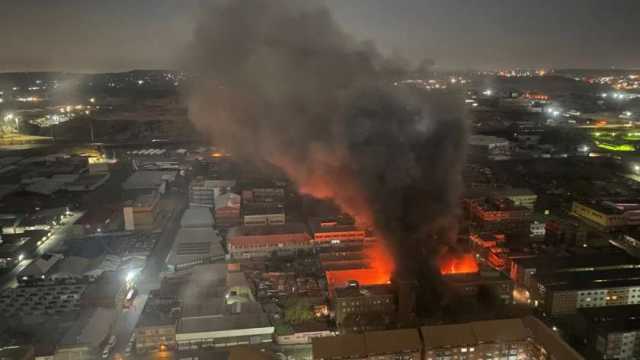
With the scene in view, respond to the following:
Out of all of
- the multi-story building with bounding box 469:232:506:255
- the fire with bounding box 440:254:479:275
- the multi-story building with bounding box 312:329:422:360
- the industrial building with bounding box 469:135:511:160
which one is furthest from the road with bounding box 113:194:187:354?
the industrial building with bounding box 469:135:511:160

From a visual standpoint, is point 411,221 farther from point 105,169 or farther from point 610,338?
point 105,169

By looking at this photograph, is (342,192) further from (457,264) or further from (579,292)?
(579,292)

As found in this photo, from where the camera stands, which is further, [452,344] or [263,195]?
[263,195]

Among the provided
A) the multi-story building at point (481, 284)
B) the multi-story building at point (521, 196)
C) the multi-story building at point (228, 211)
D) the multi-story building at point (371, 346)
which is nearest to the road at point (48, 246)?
the multi-story building at point (228, 211)

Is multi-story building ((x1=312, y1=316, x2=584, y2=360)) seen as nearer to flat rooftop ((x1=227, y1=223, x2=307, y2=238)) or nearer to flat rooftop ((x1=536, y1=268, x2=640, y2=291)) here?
flat rooftop ((x1=536, y1=268, x2=640, y2=291))

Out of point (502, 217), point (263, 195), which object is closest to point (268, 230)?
point (263, 195)

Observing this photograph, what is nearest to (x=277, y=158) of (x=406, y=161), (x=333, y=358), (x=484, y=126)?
(x=406, y=161)

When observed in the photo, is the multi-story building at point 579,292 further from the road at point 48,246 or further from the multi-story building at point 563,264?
the road at point 48,246
